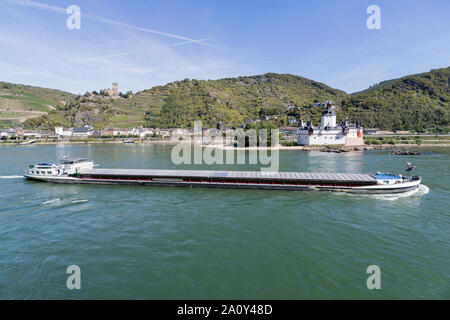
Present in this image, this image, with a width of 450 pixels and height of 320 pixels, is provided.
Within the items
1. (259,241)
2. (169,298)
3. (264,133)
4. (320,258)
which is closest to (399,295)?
(320,258)

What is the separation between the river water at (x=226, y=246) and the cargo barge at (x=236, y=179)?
1.97 m

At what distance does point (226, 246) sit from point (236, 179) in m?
15.9

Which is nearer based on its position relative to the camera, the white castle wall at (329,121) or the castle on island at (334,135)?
the castle on island at (334,135)

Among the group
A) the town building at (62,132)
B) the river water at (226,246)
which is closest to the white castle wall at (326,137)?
the river water at (226,246)

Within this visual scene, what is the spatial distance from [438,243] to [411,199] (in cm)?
1111

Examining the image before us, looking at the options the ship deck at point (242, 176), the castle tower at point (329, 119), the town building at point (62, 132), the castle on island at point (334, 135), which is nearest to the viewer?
the ship deck at point (242, 176)

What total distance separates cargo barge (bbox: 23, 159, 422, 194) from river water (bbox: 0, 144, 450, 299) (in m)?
1.97

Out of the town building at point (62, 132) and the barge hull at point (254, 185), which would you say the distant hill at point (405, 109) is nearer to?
the barge hull at point (254, 185)

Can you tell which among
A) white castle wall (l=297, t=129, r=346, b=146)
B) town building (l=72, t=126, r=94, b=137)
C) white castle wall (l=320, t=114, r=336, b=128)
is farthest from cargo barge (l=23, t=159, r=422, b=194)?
town building (l=72, t=126, r=94, b=137)

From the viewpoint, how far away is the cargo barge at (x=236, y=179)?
27656 mm

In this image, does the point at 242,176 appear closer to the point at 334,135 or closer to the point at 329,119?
the point at 334,135

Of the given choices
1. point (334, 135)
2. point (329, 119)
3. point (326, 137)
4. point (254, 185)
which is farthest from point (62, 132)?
point (254, 185)

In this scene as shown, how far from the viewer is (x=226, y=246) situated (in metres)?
15.7

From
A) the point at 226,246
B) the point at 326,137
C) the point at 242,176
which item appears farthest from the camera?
the point at 326,137
